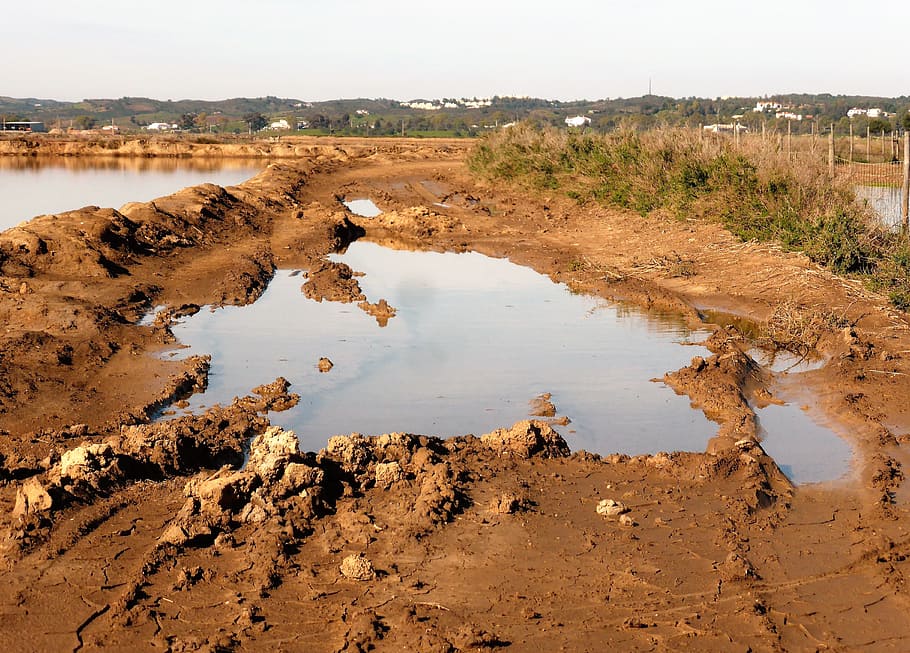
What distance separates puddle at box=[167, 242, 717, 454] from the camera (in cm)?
789

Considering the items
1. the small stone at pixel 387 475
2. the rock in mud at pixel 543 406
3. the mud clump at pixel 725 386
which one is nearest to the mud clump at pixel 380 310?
the rock in mud at pixel 543 406

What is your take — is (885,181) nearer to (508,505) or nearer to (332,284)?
(332,284)

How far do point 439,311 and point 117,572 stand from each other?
7710mm

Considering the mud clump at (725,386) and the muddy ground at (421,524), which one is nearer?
the muddy ground at (421,524)

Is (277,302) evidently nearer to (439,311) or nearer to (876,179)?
(439,311)

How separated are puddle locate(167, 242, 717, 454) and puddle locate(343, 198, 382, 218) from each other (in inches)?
382

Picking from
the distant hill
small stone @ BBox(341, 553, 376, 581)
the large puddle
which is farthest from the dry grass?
the distant hill

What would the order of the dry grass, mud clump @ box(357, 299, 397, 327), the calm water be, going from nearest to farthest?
1. the dry grass
2. mud clump @ box(357, 299, 397, 327)
3. the calm water

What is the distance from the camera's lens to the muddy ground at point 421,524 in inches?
179

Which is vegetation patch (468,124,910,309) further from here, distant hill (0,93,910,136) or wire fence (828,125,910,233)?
distant hill (0,93,910,136)

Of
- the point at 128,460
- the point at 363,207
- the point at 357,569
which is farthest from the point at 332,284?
the point at 363,207

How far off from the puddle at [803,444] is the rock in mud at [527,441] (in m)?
1.70

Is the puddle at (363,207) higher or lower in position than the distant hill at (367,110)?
lower

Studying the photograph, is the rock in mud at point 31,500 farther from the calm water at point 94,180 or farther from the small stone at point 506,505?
the calm water at point 94,180
